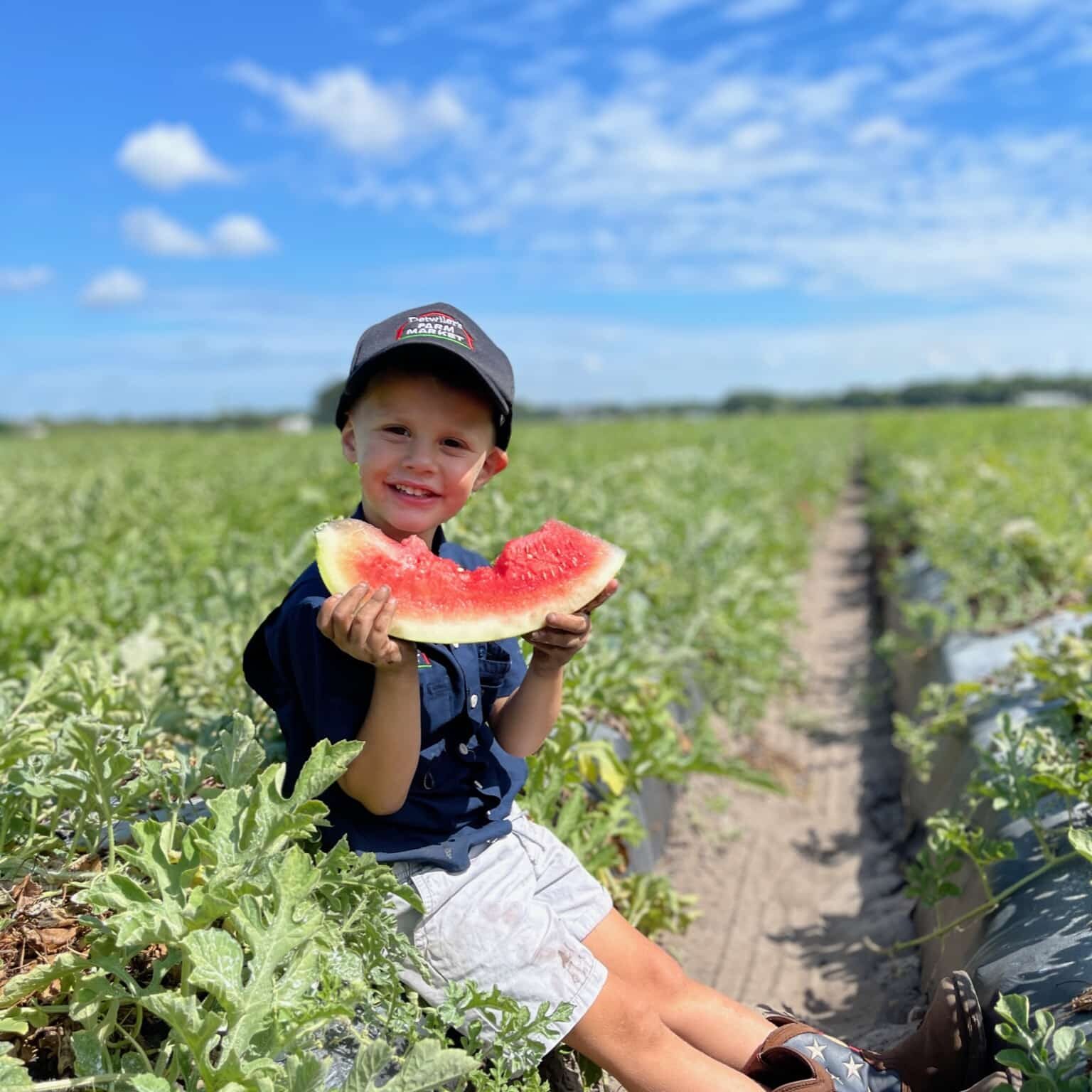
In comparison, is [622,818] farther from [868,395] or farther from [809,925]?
[868,395]

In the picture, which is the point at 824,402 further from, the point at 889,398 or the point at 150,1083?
the point at 150,1083

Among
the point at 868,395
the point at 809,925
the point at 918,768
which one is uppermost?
the point at 868,395

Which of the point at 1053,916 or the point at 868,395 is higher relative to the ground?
the point at 868,395

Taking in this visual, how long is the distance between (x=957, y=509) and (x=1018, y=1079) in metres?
5.53

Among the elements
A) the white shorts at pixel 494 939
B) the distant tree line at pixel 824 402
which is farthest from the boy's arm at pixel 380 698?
the distant tree line at pixel 824 402

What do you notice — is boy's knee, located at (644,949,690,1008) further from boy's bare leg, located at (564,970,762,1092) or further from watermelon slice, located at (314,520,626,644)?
watermelon slice, located at (314,520,626,644)

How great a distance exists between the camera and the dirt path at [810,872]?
3.24 meters

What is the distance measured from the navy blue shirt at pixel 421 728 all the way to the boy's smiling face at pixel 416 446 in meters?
0.24

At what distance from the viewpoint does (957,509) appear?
702 centimetres

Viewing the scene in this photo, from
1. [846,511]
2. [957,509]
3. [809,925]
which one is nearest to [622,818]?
[809,925]

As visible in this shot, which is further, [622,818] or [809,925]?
[809,925]

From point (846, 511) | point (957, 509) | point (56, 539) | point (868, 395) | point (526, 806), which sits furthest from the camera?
point (868, 395)

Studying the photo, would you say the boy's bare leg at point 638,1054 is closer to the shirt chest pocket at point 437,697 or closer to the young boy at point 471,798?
the young boy at point 471,798

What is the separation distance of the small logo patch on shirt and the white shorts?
1.11 m
